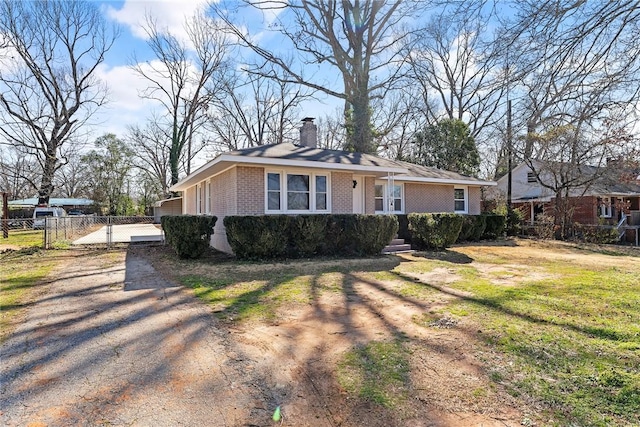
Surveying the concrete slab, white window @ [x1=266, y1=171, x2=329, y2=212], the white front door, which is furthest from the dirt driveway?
the concrete slab

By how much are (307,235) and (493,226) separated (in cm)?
1112

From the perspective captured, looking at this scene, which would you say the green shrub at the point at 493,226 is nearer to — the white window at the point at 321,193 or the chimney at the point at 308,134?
the chimney at the point at 308,134

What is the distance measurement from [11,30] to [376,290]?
27.3 meters

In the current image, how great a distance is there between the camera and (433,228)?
12.6 m

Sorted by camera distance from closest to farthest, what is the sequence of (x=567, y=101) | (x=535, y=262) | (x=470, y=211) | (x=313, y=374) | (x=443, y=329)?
(x=313, y=374) → (x=443, y=329) → (x=567, y=101) → (x=535, y=262) → (x=470, y=211)

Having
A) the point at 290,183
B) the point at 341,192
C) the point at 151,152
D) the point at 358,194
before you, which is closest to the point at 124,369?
the point at 290,183

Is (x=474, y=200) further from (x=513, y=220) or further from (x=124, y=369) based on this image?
(x=124, y=369)

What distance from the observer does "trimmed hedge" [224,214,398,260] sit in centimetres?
930

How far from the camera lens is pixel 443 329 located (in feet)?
13.9

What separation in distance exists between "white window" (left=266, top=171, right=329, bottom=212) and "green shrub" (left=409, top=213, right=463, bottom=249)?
344 centimetres

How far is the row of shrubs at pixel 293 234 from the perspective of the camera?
30.6ft

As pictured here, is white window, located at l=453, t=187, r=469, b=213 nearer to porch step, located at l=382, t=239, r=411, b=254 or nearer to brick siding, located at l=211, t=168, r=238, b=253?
porch step, located at l=382, t=239, r=411, b=254

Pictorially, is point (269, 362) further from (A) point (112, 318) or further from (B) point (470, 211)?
(B) point (470, 211)

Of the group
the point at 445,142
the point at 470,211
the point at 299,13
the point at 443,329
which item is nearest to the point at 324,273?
the point at 443,329
